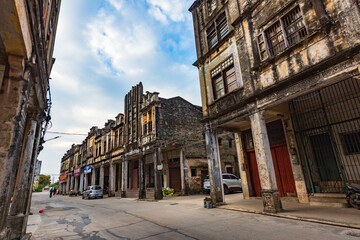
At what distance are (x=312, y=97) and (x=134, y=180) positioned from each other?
22.3 meters

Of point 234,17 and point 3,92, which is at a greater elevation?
point 234,17

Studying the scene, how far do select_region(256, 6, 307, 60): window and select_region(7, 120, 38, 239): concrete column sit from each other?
32.4 feet

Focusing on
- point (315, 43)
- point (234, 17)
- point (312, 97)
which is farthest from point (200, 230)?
point (234, 17)

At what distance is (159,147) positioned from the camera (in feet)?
60.9

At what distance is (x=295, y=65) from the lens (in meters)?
7.08

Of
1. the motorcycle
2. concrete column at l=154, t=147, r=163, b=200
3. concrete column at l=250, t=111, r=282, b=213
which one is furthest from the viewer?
concrete column at l=154, t=147, r=163, b=200

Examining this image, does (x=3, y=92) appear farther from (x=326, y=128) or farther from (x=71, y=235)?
(x=326, y=128)

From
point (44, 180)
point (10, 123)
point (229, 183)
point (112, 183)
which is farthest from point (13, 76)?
point (44, 180)

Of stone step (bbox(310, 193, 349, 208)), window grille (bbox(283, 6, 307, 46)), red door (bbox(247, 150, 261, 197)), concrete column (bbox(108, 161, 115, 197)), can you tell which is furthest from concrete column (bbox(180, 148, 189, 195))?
window grille (bbox(283, 6, 307, 46))

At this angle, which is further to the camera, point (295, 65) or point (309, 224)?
point (295, 65)

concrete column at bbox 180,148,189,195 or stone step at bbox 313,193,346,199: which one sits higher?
concrete column at bbox 180,148,189,195

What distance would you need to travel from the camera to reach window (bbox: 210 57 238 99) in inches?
401

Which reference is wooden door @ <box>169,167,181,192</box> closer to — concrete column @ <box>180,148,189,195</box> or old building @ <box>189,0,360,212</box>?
concrete column @ <box>180,148,189,195</box>

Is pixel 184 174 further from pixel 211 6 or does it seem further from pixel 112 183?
pixel 211 6
